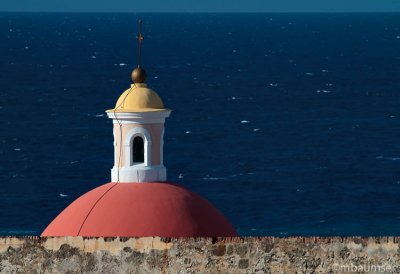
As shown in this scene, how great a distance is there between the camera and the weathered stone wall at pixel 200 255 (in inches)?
791

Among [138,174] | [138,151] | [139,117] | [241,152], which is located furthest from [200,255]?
[241,152]

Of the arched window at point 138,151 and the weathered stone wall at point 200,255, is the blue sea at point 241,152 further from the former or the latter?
the weathered stone wall at point 200,255

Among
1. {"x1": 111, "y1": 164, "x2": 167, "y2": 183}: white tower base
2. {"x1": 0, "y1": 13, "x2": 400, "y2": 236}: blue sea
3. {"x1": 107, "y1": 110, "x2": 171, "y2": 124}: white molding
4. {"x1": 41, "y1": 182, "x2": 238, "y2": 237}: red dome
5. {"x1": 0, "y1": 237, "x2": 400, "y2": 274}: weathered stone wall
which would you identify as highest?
{"x1": 0, "y1": 13, "x2": 400, "y2": 236}: blue sea

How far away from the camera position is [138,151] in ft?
98.6

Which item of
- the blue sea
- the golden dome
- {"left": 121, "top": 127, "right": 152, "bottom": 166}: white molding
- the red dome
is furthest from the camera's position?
the blue sea

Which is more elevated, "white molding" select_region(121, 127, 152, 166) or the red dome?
"white molding" select_region(121, 127, 152, 166)

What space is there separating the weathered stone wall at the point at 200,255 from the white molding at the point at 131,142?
896cm

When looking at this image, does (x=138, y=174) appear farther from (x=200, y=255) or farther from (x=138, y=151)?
(x=200, y=255)

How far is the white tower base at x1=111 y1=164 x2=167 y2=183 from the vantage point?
2948 centimetres

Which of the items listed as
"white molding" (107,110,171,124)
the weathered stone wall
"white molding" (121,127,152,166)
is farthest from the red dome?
the weathered stone wall

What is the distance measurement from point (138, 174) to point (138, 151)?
0.69 m

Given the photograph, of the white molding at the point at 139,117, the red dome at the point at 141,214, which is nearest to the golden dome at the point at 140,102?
the white molding at the point at 139,117

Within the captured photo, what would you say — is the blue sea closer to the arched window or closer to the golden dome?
the arched window

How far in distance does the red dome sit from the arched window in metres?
0.85
